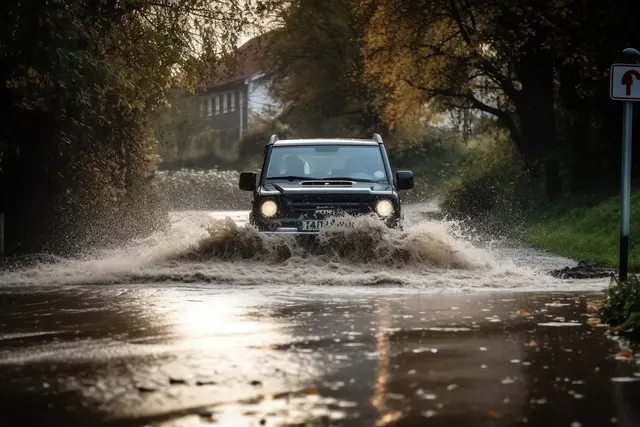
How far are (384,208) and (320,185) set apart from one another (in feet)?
3.15

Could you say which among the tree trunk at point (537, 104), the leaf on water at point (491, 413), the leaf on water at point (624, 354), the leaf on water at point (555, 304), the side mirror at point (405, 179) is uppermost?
the tree trunk at point (537, 104)

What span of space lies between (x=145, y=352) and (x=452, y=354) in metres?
2.24

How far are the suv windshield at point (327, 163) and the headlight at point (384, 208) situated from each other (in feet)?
2.78

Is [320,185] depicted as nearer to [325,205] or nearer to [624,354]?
[325,205]

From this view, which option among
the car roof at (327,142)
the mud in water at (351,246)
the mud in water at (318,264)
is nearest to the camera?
the mud in water at (318,264)

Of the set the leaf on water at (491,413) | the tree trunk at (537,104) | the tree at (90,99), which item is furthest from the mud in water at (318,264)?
the tree trunk at (537,104)

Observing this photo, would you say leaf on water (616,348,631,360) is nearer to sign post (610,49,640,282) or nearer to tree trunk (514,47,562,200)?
sign post (610,49,640,282)

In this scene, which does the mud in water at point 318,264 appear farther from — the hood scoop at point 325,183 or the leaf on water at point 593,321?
the leaf on water at point 593,321

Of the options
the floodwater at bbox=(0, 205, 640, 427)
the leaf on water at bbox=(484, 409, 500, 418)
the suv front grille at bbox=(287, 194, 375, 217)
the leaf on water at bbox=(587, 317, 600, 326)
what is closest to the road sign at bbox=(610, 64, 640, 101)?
the floodwater at bbox=(0, 205, 640, 427)

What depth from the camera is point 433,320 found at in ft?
40.1

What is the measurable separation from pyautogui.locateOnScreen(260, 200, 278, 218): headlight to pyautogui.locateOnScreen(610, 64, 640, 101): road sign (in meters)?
4.80

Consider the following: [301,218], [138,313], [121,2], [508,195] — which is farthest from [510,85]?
[138,313]

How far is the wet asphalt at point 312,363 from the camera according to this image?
7.38 meters

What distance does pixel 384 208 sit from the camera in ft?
58.4
